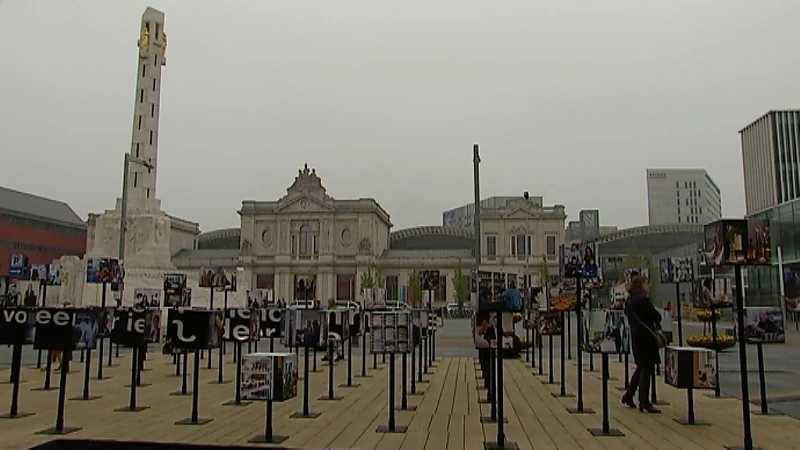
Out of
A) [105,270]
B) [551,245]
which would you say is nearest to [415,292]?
[551,245]

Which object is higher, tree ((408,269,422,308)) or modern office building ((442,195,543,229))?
modern office building ((442,195,543,229))

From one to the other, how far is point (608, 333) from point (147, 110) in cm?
4435

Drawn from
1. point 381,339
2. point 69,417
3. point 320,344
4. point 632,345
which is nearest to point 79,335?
point 69,417

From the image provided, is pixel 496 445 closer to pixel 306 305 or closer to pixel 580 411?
pixel 580 411

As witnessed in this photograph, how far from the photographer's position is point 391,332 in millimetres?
8914

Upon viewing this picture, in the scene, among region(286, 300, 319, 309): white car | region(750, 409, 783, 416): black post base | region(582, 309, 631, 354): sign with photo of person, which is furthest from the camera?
region(286, 300, 319, 309): white car

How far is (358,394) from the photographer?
37.7ft

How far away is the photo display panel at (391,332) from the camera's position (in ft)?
28.9

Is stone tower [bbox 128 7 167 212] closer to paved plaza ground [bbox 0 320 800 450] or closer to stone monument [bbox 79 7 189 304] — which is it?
stone monument [bbox 79 7 189 304]

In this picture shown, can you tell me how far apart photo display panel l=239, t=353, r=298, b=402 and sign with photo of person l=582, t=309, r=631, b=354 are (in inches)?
182

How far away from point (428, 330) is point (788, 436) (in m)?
10.4

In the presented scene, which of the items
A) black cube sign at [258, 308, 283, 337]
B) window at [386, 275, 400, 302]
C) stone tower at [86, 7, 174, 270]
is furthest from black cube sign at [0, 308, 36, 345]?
window at [386, 275, 400, 302]

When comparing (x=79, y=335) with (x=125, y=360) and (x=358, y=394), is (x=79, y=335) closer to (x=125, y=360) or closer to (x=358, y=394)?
(x=358, y=394)

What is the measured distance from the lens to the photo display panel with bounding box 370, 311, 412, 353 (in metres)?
8.81
